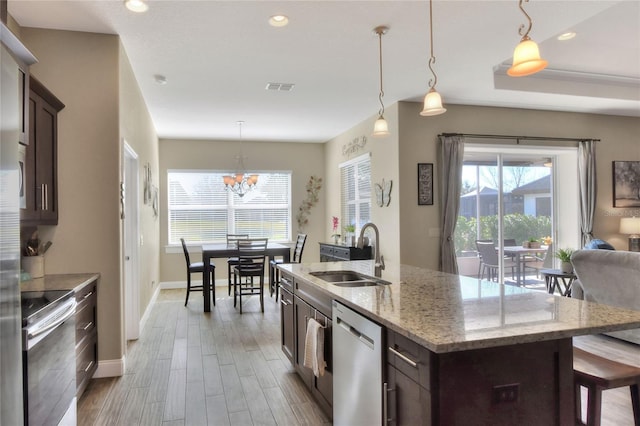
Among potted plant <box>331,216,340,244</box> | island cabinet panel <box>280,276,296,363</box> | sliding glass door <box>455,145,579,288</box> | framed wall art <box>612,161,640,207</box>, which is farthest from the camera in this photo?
potted plant <box>331,216,340,244</box>

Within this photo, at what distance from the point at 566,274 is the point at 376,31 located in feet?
12.2

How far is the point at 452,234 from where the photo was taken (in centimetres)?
539

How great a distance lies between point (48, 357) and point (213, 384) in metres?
1.39

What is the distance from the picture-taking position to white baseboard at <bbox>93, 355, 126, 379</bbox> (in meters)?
3.35

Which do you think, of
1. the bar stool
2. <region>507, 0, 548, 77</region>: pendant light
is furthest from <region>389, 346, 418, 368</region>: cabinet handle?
<region>507, 0, 548, 77</region>: pendant light

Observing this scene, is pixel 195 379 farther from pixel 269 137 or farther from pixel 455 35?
pixel 269 137

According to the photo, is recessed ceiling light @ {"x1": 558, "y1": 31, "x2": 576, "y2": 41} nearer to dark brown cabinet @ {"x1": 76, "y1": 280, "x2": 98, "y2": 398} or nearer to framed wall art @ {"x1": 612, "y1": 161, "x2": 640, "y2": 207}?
framed wall art @ {"x1": 612, "y1": 161, "x2": 640, "y2": 207}

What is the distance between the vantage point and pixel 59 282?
2.84m

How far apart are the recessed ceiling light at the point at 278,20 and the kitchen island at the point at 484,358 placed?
7.43ft

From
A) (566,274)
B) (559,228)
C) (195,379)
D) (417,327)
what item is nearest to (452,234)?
(566,274)

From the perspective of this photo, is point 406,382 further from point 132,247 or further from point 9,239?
point 132,247

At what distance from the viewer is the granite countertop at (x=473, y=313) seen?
58.0 inches

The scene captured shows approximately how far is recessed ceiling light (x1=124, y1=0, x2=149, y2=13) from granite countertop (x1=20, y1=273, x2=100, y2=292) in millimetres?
1976

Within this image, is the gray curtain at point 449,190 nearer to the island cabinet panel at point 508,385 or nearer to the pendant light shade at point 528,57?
the pendant light shade at point 528,57
